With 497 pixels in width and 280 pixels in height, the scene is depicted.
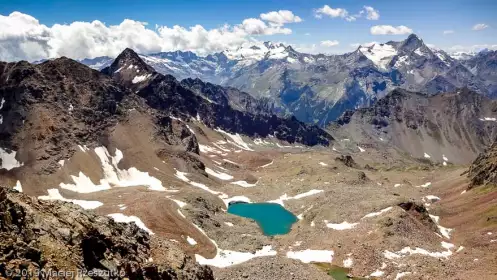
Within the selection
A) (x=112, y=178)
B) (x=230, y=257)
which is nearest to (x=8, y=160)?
(x=112, y=178)

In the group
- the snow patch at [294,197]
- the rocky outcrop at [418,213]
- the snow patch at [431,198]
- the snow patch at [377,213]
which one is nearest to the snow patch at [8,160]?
the snow patch at [294,197]

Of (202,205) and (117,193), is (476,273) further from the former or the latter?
(117,193)

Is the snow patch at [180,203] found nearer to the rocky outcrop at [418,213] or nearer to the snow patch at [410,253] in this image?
the snow patch at [410,253]

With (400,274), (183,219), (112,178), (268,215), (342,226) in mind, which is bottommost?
(268,215)

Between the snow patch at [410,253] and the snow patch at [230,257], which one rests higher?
the snow patch at [410,253]

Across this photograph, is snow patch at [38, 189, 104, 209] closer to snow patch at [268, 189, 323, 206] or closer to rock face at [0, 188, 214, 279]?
snow patch at [268, 189, 323, 206]

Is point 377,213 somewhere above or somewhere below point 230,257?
above

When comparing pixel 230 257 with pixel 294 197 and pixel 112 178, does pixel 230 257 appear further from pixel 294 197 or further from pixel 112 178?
pixel 112 178

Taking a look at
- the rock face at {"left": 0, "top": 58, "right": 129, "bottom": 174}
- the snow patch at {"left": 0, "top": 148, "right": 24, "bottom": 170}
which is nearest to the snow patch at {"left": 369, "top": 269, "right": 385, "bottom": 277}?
the rock face at {"left": 0, "top": 58, "right": 129, "bottom": 174}
